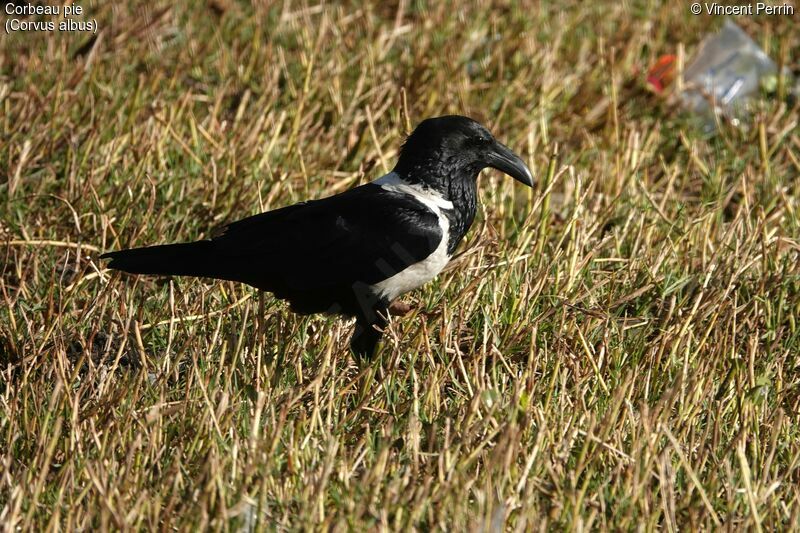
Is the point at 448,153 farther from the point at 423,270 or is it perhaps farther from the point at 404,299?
the point at 404,299

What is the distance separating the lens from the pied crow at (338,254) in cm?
346

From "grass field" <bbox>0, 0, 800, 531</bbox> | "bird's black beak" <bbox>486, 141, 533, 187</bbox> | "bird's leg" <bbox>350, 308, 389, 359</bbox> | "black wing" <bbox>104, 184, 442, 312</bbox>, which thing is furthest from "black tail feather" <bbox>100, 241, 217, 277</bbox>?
"bird's black beak" <bbox>486, 141, 533, 187</bbox>

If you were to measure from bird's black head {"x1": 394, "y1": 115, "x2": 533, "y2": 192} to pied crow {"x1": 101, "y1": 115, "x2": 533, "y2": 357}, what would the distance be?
108 mm

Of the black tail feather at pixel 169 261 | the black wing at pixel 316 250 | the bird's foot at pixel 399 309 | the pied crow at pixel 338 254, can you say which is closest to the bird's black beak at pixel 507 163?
the pied crow at pixel 338 254

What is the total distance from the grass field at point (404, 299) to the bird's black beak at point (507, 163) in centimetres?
31

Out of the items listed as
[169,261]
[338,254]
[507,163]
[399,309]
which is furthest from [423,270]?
[169,261]

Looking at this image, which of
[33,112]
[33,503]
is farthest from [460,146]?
[33,112]

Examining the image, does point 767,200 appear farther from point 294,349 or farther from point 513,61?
point 294,349

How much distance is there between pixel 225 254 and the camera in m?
3.48

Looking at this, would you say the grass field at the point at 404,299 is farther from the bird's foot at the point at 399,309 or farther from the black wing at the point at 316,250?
the black wing at the point at 316,250

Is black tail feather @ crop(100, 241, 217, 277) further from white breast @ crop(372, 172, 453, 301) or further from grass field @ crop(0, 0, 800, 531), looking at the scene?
white breast @ crop(372, 172, 453, 301)

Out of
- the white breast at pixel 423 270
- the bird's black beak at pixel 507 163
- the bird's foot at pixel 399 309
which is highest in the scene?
the bird's black beak at pixel 507 163

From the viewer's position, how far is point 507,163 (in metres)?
3.85

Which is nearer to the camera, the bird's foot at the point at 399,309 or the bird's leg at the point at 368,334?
the bird's leg at the point at 368,334
